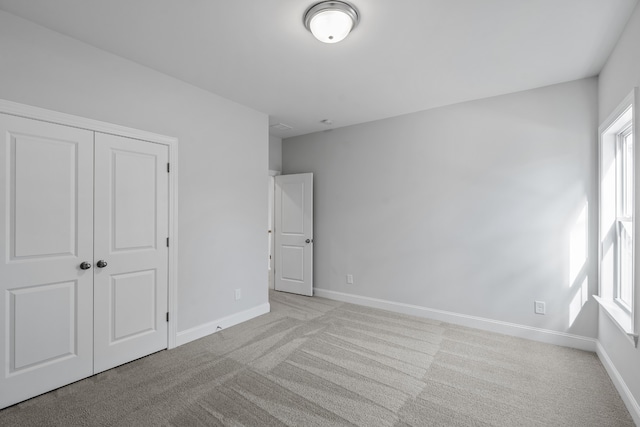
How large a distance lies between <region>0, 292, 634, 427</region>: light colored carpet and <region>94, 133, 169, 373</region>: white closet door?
0.25 m

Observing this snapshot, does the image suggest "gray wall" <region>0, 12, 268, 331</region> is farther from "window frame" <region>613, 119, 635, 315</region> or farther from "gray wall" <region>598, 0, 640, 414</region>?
"window frame" <region>613, 119, 635, 315</region>

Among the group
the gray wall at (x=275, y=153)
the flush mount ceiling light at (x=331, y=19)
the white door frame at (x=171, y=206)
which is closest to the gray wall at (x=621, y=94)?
the flush mount ceiling light at (x=331, y=19)

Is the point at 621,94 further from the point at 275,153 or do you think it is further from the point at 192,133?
the point at 275,153

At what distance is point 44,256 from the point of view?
2.26m

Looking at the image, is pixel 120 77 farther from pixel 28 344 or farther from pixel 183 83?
pixel 28 344

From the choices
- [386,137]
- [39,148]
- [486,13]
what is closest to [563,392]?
[486,13]

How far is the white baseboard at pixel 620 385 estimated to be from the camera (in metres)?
1.96

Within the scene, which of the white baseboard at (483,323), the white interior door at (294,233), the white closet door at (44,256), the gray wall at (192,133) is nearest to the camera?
the white closet door at (44,256)

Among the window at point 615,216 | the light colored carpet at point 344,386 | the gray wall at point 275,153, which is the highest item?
the gray wall at point 275,153

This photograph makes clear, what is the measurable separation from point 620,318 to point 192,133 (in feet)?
13.4

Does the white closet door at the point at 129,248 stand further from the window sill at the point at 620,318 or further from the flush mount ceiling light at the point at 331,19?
the window sill at the point at 620,318

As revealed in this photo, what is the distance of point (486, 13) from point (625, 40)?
109cm

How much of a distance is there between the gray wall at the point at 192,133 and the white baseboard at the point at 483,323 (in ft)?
4.97

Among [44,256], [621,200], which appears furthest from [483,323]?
[44,256]
